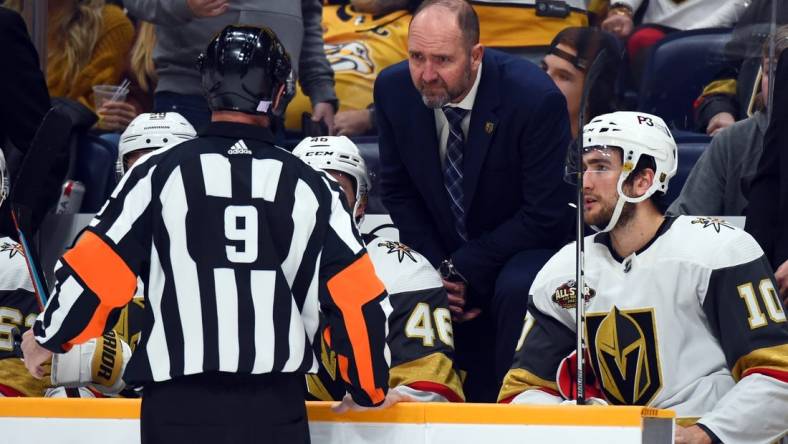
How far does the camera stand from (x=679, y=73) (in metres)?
4.77

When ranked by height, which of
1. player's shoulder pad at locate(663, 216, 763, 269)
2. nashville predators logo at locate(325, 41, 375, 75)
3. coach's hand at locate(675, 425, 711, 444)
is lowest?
coach's hand at locate(675, 425, 711, 444)

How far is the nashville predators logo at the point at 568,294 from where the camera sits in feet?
11.0

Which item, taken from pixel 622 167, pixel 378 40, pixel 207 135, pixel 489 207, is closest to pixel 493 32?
pixel 378 40

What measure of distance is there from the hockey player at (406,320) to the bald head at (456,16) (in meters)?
0.46

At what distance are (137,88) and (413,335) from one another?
1.98 meters

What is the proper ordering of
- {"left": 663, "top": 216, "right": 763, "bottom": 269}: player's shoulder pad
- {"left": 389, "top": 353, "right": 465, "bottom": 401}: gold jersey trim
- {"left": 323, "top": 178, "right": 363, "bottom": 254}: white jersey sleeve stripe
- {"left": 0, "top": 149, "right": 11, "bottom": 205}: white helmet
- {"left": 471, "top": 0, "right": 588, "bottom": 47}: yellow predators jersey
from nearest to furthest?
{"left": 323, "top": 178, "right": 363, "bottom": 254}: white jersey sleeve stripe
{"left": 663, "top": 216, "right": 763, "bottom": 269}: player's shoulder pad
{"left": 389, "top": 353, "right": 465, "bottom": 401}: gold jersey trim
{"left": 0, "top": 149, "right": 11, "bottom": 205}: white helmet
{"left": 471, "top": 0, "right": 588, "bottom": 47}: yellow predators jersey

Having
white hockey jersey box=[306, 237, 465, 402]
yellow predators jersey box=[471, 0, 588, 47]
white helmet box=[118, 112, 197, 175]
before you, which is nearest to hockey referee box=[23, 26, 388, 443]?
white hockey jersey box=[306, 237, 465, 402]

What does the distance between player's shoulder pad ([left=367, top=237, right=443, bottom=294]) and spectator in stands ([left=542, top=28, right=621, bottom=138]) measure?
1.09 meters

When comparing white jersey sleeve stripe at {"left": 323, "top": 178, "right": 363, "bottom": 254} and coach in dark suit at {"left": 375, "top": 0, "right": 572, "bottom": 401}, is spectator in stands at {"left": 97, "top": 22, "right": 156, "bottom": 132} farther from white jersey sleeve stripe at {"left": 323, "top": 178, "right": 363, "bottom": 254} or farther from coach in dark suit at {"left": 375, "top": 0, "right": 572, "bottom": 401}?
white jersey sleeve stripe at {"left": 323, "top": 178, "right": 363, "bottom": 254}

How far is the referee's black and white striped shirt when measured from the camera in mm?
2457

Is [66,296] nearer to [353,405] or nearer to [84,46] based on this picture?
[353,405]

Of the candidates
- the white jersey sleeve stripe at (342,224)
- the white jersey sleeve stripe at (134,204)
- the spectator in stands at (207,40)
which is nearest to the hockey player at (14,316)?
the spectator in stands at (207,40)

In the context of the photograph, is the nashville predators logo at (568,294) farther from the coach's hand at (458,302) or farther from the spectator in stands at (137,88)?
the spectator in stands at (137,88)

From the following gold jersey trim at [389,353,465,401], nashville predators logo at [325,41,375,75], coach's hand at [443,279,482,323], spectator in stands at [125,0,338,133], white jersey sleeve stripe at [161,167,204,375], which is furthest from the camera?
nashville predators logo at [325,41,375,75]
